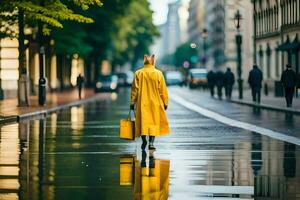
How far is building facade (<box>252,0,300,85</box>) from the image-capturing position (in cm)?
6241

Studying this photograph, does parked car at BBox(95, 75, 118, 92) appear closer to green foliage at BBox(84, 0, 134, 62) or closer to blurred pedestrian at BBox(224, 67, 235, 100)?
green foliage at BBox(84, 0, 134, 62)

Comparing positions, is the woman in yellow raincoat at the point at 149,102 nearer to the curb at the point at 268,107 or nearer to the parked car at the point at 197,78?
the curb at the point at 268,107

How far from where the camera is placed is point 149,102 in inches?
698

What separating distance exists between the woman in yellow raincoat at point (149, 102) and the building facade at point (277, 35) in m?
40.8

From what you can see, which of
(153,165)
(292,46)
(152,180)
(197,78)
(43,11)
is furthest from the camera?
(197,78)

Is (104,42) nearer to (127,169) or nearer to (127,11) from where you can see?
(127,11)

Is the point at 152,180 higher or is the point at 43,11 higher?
the point at 43,11

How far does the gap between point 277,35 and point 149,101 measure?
54856 millimetres

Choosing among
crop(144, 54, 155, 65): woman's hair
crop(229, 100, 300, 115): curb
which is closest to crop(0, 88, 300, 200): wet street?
crop(144, 54, 155, 65): woman's hair

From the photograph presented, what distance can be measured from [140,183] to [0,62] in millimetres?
47529

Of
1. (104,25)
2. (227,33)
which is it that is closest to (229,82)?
(104,25)

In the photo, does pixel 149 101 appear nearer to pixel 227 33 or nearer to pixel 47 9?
pixel 47 9

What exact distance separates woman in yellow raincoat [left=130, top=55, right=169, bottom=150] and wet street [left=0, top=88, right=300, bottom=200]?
493 mm

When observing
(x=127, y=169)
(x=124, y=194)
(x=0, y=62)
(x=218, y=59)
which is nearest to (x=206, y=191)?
(x=124, y=194)
